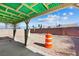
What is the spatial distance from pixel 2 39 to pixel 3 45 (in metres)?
0.13

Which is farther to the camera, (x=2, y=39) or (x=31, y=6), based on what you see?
(x=2, y=39)

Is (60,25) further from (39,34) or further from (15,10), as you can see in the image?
(15,10)

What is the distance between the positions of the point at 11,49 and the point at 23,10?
2.70 feet

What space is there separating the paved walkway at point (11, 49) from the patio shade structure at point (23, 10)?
0.26 metres

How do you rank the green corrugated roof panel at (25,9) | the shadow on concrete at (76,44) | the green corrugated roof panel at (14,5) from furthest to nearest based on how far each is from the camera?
the shadow on concrete at (76,44) → the green corrugated roof panel at (25,9) → the green corrugated roof panel at (14,5)

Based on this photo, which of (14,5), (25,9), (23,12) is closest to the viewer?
(14,5)

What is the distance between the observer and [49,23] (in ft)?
8.64

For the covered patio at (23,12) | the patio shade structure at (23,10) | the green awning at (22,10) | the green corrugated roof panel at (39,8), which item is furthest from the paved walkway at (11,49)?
the green corrugated roof panel at (39,8)

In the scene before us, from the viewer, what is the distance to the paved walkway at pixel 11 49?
2.69m

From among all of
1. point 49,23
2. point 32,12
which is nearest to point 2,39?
point 32,12

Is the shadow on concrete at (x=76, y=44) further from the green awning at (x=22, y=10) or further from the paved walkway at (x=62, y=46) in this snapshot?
the green awning at (x=22, y=10)

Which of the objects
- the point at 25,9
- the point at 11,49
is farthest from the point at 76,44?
the point at 11,49

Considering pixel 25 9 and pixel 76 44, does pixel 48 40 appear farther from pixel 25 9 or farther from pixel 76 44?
pixel 25 9

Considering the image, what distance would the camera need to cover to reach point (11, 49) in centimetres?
279
